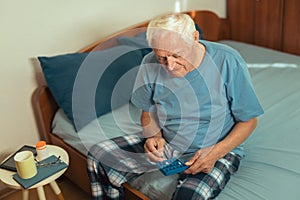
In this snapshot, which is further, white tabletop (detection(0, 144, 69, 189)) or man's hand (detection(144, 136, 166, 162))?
white tabletop (detection(0, 144, 69, 189))

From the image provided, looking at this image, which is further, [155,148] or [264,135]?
[264,135]

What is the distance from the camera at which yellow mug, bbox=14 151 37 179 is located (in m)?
1.58

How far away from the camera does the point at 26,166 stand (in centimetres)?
159

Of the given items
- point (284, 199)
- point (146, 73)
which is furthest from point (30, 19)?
point (284, 199)

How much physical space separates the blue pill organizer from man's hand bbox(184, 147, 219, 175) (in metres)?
0.02

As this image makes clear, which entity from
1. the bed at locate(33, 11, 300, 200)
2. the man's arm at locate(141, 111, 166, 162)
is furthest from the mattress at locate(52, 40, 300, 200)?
the man's arm at locate(141, 111, 166, 162)

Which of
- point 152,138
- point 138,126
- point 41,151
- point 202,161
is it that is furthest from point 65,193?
point 202,161

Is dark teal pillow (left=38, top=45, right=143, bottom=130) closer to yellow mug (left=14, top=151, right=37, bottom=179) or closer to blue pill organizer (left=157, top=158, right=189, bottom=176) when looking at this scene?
yellow mug (left=14, top=151, right=37, bottom=179)

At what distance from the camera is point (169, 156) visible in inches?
60.7

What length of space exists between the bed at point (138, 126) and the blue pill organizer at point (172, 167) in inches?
3.3

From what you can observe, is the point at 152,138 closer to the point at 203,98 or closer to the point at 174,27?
the point at 203,98

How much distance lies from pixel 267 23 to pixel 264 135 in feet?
4.24

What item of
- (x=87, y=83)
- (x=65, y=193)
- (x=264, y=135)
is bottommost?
(x=65, y=193)

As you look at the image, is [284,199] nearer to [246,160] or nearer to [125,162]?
[246,160]
